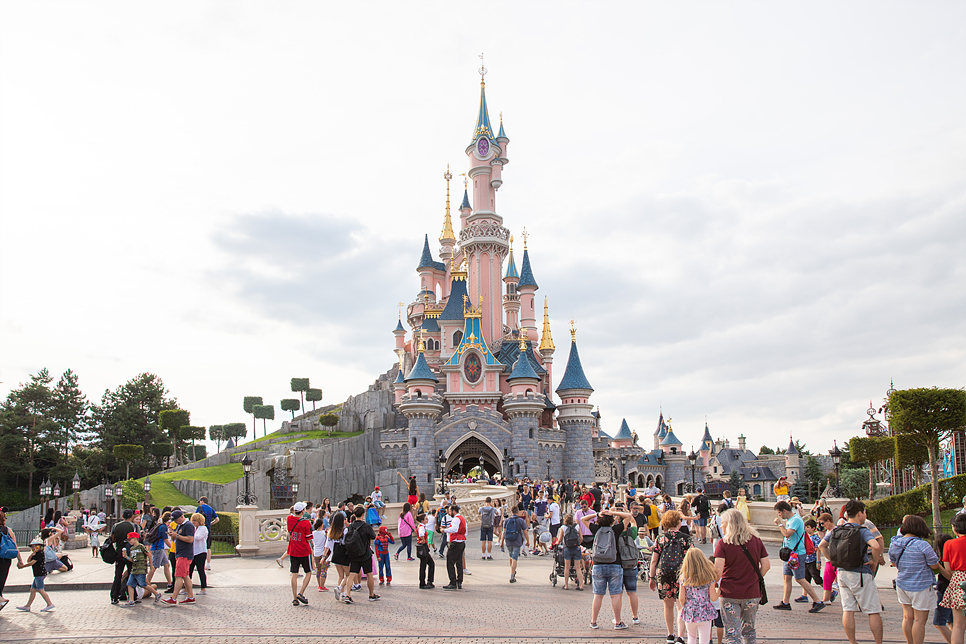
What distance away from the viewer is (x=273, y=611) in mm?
10406

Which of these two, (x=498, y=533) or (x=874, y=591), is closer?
(x=874, y=591)

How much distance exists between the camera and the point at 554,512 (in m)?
16.9

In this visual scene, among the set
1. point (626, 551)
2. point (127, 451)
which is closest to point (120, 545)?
point (626, 551)

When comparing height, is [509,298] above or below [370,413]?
above

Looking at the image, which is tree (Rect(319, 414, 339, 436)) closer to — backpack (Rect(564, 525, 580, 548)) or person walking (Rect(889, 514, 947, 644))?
backpack (Rect(564, 525, 580, 548))

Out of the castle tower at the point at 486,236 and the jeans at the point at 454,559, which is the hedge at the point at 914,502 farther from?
the castle tower at the point at 486,236

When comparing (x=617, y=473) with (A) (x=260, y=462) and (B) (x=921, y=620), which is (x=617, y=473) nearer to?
(A) (x=260, y=462)

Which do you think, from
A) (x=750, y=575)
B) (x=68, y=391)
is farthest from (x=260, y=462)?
(x=750, y=575)

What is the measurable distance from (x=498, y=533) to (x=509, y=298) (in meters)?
42.4

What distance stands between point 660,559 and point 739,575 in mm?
1393

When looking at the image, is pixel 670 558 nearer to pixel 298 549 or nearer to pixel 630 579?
pixel 630 579

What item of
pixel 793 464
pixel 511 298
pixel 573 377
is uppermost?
pixel 511 298

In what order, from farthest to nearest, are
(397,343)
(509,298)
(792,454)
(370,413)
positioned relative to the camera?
(792,454)
(397,343)
(509,298)
(370,413)

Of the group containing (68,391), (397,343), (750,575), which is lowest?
(750,575)
